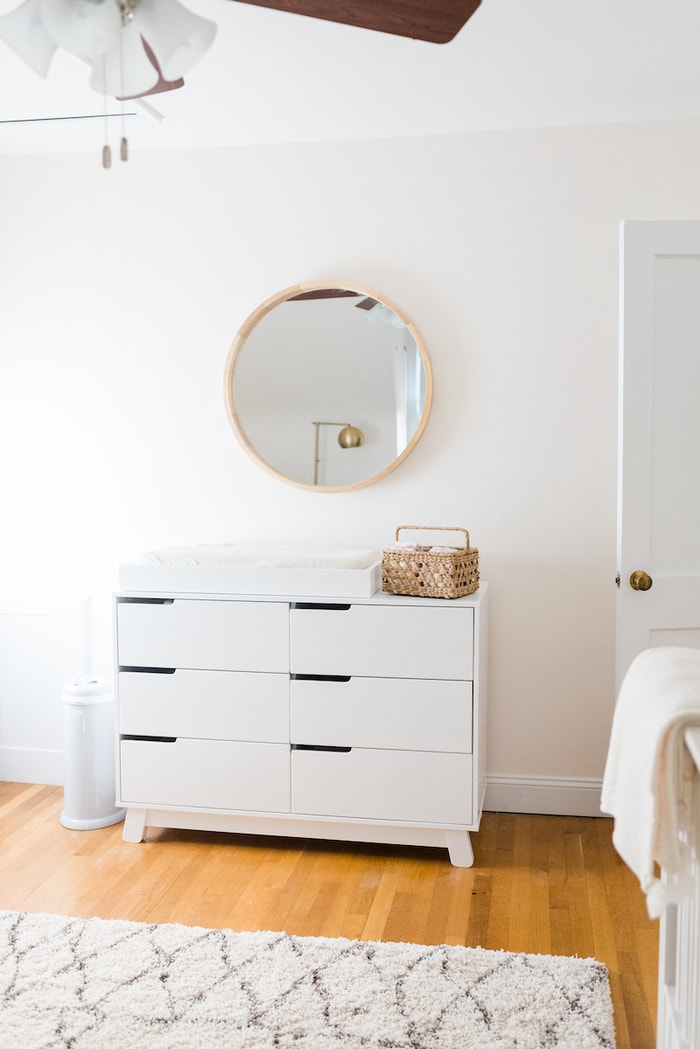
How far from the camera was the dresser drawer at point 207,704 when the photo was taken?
2.86 meters

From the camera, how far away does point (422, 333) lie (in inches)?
126

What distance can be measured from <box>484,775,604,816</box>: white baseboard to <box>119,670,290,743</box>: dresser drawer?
845mm

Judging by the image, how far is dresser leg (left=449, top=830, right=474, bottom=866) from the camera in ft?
9.09

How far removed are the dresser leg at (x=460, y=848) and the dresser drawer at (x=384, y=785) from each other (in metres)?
0.05

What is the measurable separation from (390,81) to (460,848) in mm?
2289

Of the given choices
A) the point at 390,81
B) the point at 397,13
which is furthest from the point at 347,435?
the point at 397,13

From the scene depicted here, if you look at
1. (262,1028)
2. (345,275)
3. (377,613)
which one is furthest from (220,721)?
(345,275)

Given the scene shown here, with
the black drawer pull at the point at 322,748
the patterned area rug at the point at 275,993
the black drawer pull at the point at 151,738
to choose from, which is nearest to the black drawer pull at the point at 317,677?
the black drawer pull at the point at 322,748

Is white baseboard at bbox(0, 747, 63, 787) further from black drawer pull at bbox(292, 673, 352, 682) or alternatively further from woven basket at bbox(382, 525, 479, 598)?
woven basket at bbox(382, 525, 479, 598)

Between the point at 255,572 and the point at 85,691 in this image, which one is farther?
the point at 85,691

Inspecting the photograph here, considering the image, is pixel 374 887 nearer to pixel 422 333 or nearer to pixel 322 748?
pixel 322 748

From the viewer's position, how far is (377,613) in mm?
2779

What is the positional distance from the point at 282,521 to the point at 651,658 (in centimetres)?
194

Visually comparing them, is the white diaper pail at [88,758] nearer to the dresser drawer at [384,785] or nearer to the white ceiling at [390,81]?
the dresser drawer at [384,785]
